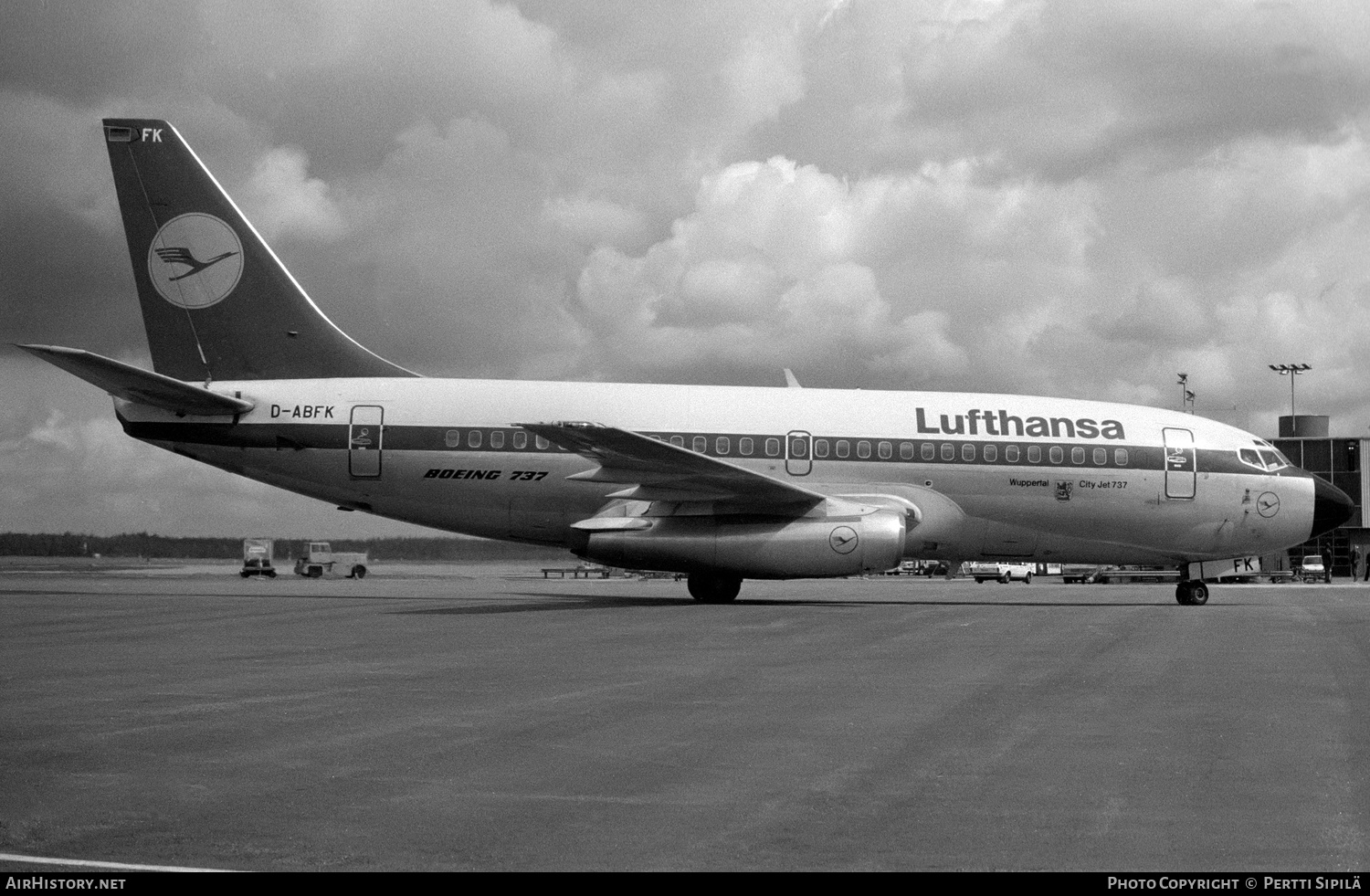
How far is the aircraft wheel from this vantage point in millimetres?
25594

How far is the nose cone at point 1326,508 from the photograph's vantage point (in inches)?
1069

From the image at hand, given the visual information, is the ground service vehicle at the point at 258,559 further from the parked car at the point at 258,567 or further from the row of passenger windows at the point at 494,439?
the row of passenger windows at the point at 494,439

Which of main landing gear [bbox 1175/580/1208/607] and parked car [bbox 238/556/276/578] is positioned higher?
main landing gear [bbox 1175/580/1208/607]

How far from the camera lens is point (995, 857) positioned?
17.9ft

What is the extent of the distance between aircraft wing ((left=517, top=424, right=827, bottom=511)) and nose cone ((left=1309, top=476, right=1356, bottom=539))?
1102 cm

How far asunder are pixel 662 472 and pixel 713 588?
3.25 metres

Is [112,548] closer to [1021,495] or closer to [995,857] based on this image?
[1021,495]

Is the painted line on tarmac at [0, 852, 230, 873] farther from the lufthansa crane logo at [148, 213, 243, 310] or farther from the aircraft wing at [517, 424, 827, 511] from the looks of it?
the lufthansa crane logo at [148, 213, 243, 310]

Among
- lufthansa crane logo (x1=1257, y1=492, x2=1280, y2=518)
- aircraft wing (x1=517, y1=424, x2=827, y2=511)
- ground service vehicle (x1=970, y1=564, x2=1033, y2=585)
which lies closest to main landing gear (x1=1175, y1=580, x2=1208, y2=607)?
lufthansa crane logo (x1=1257, y1=492, x2=1280, y2=518)

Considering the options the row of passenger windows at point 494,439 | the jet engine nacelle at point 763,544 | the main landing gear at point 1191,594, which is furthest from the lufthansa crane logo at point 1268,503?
the row of passenger windows at point 494,439

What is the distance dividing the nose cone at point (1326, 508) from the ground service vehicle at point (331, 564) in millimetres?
41100

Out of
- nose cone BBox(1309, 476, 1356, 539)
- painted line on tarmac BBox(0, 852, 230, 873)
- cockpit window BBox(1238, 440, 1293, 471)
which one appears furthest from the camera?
nose cone BBox(1309, 476, 1356, 539)

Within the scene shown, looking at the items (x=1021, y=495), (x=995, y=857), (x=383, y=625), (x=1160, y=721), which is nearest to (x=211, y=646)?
(x=383, y=625)

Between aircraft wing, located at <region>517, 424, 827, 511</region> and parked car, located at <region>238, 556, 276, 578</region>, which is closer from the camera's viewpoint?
aircraft wing, located at <region>517, 424, 827, 511</region>
